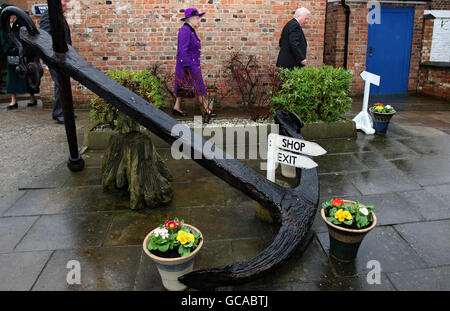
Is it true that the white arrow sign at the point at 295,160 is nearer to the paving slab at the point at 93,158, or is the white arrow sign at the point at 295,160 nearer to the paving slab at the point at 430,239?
the paving slab at the point at 430,239

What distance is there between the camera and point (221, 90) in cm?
779

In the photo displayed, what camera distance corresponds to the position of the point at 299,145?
298 centimetres

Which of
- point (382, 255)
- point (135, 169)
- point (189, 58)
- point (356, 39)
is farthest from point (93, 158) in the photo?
point (356, 39)

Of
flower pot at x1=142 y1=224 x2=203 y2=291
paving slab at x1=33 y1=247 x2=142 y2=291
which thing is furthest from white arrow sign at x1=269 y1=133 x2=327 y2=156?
paving slab at x1=33 y1=247 x2=142 y2=291

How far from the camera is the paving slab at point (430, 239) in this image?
2764mm

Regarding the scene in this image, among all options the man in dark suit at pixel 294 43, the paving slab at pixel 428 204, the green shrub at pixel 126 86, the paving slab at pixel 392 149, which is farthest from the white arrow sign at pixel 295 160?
the man in dark suit at pixel 294 43

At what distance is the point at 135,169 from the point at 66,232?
0.86 metres

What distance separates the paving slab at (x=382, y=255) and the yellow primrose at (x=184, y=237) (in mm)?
1079

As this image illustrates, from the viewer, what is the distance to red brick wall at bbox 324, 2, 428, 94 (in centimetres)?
982

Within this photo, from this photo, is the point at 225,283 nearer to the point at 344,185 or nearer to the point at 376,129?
the point at 344,185

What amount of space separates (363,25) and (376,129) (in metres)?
5.04
